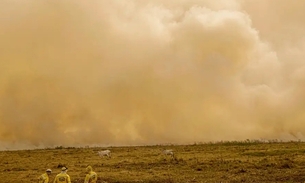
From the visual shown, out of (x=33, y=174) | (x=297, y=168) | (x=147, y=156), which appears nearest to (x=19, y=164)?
(x=33, y=174)

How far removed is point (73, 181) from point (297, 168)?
60.9 feet

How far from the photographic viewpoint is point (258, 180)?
3397 centimetres

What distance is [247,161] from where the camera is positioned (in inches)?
1678

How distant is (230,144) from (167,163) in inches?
970

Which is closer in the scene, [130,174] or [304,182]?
Answer: [304,182]

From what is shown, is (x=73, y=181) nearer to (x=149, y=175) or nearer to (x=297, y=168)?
(x=149, y=175)

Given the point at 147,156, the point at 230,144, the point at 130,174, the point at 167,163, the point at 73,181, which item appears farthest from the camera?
the point at 230,144

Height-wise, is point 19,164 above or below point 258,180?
above

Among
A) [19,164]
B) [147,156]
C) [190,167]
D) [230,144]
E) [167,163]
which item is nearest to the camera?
[190,167]

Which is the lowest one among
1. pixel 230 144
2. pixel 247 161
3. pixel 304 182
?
pixel 304 182

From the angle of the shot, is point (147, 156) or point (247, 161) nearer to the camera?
point (247, 161)

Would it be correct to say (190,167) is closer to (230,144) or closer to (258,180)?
(258,180)

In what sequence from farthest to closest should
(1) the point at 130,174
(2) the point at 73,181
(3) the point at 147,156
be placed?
(3) the point at 147,156 → (1) the point at 130,174 → (2) the point at 73,181

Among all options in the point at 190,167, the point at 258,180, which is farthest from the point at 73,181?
the point at 258,180
